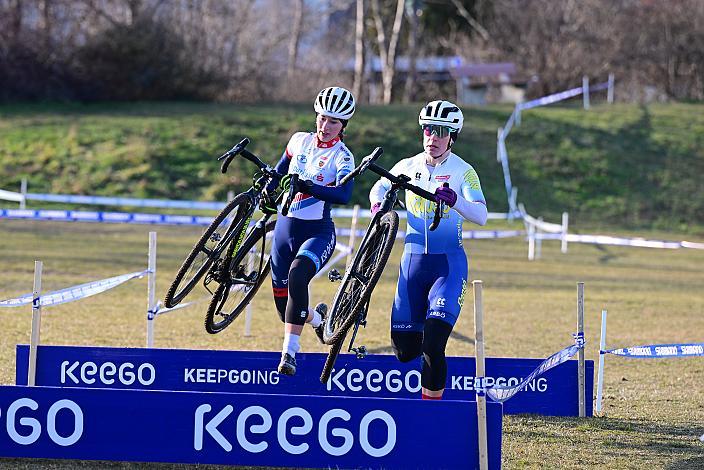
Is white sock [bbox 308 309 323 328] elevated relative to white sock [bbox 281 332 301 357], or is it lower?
elevated

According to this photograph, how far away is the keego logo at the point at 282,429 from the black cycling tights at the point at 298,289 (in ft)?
5.32

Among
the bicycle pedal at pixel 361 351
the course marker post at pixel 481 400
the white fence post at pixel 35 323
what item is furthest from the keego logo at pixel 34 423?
the course marker post at pixel 481 400

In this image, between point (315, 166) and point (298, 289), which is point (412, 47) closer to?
point (315, 166)

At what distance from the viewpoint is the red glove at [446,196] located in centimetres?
753

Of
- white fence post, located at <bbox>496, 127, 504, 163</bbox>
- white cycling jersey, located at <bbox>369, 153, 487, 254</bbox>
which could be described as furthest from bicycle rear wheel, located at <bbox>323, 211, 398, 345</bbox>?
white fence post, located at <bbox>496, 127, 504, 163</bbox>

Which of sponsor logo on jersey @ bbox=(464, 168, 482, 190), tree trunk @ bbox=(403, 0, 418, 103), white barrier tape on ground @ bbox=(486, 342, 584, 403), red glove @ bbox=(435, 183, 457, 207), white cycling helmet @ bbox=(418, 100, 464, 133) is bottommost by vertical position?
white barrier tape on ground @ bbox=(486, 342, 584, 403)

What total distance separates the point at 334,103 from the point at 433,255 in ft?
4.99

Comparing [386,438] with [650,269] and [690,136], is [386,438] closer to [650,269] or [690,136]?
[650,269]

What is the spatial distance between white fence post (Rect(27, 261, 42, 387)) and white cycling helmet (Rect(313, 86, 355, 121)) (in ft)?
7.96

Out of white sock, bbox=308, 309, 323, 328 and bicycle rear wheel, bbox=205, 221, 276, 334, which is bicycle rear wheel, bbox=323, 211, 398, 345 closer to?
white sock, bbox=308, 309, 323, 328

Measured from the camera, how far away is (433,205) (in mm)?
8008

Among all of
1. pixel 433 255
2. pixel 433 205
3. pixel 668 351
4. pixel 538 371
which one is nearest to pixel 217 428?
pixel 433 255

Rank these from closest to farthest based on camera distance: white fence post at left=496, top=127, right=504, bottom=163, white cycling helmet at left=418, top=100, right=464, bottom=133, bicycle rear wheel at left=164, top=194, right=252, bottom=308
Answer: white cycling helmet at left=418, top=100, right=464, bottom=133 → bicycle rear wheel at left=164, top=194, right=252, bottom=308 → white fence post at left=496, top=127, right=504, bottom=163

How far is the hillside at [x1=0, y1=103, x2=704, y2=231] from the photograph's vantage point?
108 ft
